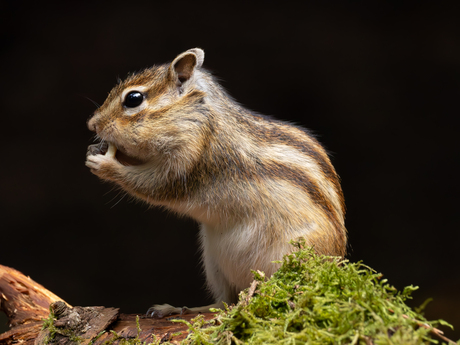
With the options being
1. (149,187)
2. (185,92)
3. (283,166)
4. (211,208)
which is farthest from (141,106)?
(283,166)


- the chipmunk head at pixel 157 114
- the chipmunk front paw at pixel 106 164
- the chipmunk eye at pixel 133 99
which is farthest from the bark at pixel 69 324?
the chipmunk eye at pixel 133 99

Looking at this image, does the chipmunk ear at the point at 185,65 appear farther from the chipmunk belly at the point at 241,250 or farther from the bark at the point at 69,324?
the bark at the point at 69,324

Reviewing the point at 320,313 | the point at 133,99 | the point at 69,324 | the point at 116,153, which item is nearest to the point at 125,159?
the point at 116,153

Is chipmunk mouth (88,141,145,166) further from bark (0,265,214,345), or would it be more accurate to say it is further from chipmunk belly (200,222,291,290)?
bark (0,265,214,345)

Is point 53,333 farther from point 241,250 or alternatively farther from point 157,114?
point 157,114

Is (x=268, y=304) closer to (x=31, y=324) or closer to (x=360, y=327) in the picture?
(x=360, y=327)

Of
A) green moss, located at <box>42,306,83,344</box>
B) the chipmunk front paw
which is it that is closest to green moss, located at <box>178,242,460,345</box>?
green moss, located at <box>42,306,83,344</box>
